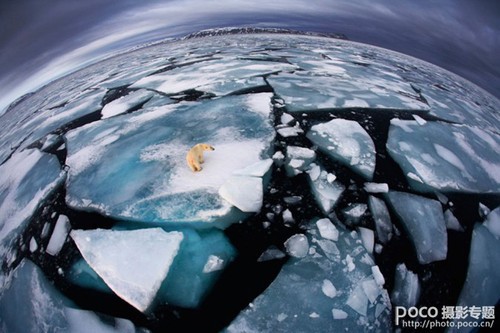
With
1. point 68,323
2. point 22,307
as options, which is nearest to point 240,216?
→ point 68,323

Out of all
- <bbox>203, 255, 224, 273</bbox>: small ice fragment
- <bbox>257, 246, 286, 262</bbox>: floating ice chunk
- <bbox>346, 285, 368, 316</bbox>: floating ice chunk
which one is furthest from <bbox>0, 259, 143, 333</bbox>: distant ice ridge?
<bbox>346, 285, 368, 316</bbox>: floating ice chunk

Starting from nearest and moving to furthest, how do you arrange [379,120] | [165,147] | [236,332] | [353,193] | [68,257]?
[236,332] → [68,257] → [353,193] → [165,147] → [379,120]

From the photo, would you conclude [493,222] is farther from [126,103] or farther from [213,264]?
[126,103]

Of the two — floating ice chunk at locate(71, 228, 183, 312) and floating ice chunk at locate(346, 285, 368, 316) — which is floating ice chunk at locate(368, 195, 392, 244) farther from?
floating ice chunk at locate(71, 228, 183, 312)

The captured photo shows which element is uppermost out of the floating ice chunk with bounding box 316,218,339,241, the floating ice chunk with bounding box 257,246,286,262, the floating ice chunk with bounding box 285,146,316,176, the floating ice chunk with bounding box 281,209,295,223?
the floating ice chunk with bounding box 285,146,316,176

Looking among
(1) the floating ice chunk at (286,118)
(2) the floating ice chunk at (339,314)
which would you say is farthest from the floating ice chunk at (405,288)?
(1) the floating ice chunk at (286,118)

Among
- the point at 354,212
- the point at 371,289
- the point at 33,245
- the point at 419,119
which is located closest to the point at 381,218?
the point at 354,212

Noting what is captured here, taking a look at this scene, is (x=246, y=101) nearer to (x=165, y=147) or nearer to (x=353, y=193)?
(x=165, y=147)
